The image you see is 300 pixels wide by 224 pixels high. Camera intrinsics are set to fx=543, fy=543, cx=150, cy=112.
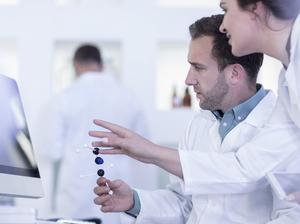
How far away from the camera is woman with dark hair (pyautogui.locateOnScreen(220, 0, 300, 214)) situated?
1032 millimetres

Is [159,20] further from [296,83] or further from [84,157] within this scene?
[296,83]

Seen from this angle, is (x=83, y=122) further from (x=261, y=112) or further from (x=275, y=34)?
(x=275, y=34)

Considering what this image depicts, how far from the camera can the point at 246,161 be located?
112 centimetres

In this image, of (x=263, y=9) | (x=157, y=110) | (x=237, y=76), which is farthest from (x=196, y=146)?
(x=157, y=110)

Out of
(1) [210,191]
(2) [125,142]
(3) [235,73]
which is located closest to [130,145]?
(2) [125,142]

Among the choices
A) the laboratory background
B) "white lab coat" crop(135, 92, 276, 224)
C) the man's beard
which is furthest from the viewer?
the laboratory background

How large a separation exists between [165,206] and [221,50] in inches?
16.7

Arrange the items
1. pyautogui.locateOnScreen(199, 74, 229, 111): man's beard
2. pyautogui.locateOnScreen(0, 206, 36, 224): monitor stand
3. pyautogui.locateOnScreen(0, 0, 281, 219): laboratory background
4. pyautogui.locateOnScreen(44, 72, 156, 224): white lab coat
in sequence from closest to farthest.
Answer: pyautogui.locateOnScreen(0, 206, 36, 224): monitor stand, pyautogui.locateOnScreen(199, 74, 229, 111): man's beard, pyautogui.locateOnScreen(44, 72, 156, 224): white lab coat, pyautogui.locateOnScreen(0, 0, 281, 219): laboratory background

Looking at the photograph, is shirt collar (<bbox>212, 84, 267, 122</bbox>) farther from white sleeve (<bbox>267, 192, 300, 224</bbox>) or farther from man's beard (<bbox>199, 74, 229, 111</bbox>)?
white sleeve (<bbox>267, 192, 300, 224</bbox>)

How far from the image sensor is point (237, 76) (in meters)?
1.39

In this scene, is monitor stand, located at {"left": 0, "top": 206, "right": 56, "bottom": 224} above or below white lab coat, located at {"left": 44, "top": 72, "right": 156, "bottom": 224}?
above

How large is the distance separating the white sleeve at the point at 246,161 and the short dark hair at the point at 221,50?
0.26 m

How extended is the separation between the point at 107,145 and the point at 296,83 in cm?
39

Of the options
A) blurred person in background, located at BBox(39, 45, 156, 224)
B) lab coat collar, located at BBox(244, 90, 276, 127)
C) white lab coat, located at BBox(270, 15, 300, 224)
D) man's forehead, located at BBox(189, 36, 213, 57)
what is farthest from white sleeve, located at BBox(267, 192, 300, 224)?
blurred person in background, located at BBox(39, 45, 156, 224)
